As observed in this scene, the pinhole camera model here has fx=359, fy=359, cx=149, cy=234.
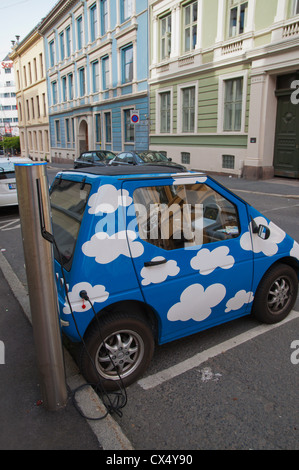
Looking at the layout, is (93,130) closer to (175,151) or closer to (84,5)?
(84,5)

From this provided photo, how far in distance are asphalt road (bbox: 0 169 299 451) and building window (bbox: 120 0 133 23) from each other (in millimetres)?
26076

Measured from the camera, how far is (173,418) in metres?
2.57

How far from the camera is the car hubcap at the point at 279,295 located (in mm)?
3789

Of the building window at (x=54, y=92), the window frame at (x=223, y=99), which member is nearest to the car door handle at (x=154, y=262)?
the window frame at (x=223, y=99)

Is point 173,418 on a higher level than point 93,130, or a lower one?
lower

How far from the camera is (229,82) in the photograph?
1775 centimetres

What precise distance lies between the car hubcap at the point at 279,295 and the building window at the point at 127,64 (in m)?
24.7

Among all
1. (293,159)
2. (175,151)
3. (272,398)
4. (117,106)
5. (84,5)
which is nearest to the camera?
(272,398)

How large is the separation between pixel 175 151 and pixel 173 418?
20310 mm

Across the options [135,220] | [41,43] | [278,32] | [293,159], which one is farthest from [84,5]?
[135,220]

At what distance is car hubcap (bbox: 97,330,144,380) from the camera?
2.78m

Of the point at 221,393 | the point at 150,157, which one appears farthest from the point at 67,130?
the point at 221,393

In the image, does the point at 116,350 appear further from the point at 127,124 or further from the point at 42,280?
the point at 127,124

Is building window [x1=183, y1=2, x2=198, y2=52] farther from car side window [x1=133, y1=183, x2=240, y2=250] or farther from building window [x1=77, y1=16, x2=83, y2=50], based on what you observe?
car side window [x1=133, y1=183, x2=240, y2=250]
